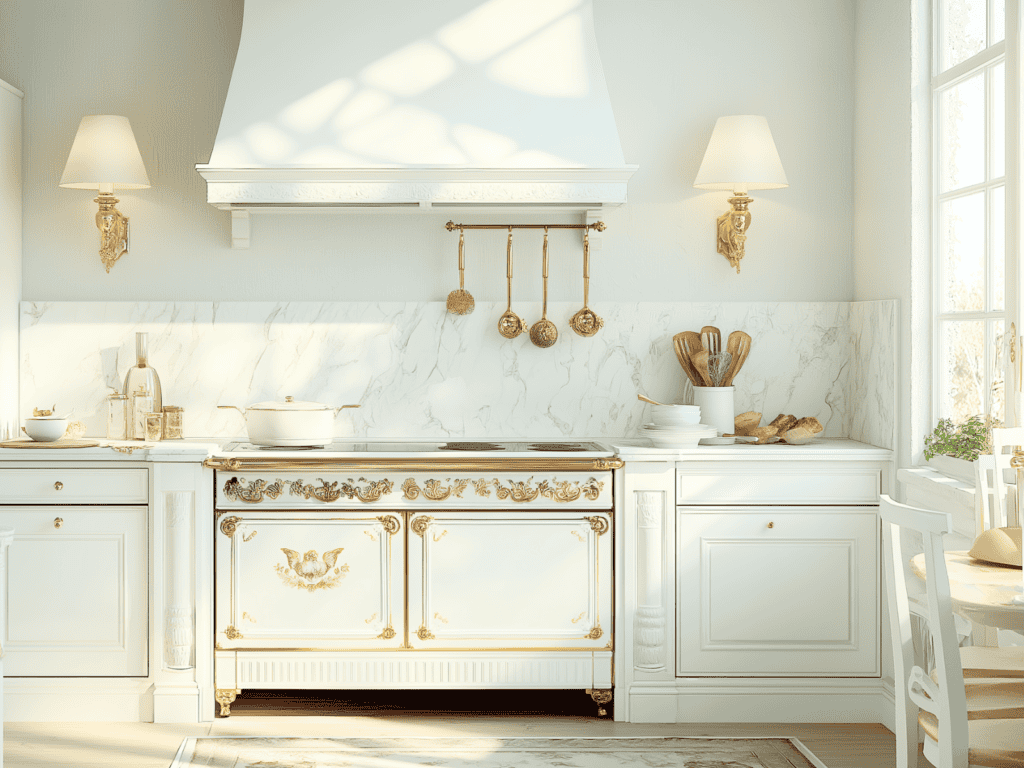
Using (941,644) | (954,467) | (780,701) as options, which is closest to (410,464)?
(780,701)

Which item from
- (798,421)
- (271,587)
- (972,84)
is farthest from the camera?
(798,421)

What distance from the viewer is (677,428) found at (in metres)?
3.13

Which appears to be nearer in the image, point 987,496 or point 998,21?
point 987,496

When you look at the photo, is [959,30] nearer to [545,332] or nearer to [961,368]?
[961,368]

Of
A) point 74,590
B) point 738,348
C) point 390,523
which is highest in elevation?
point 738,348

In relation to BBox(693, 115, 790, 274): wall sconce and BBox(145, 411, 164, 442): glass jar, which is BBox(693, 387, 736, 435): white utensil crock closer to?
BBox(693, 115, 790, 274): wall sconce

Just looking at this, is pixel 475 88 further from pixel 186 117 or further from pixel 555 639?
pixel 555 639

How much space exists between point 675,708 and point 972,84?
203 cm

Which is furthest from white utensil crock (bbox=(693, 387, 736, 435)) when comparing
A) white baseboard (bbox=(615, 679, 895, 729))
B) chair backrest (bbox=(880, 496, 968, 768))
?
chair backrest (bbox=(880, 496, 968, 768))

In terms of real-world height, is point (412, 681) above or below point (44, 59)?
below

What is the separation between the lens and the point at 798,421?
3.33 m

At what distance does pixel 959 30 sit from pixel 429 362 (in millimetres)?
1950

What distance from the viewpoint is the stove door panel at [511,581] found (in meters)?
3.03

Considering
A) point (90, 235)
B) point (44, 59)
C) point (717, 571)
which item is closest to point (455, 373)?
point (717, 571)
